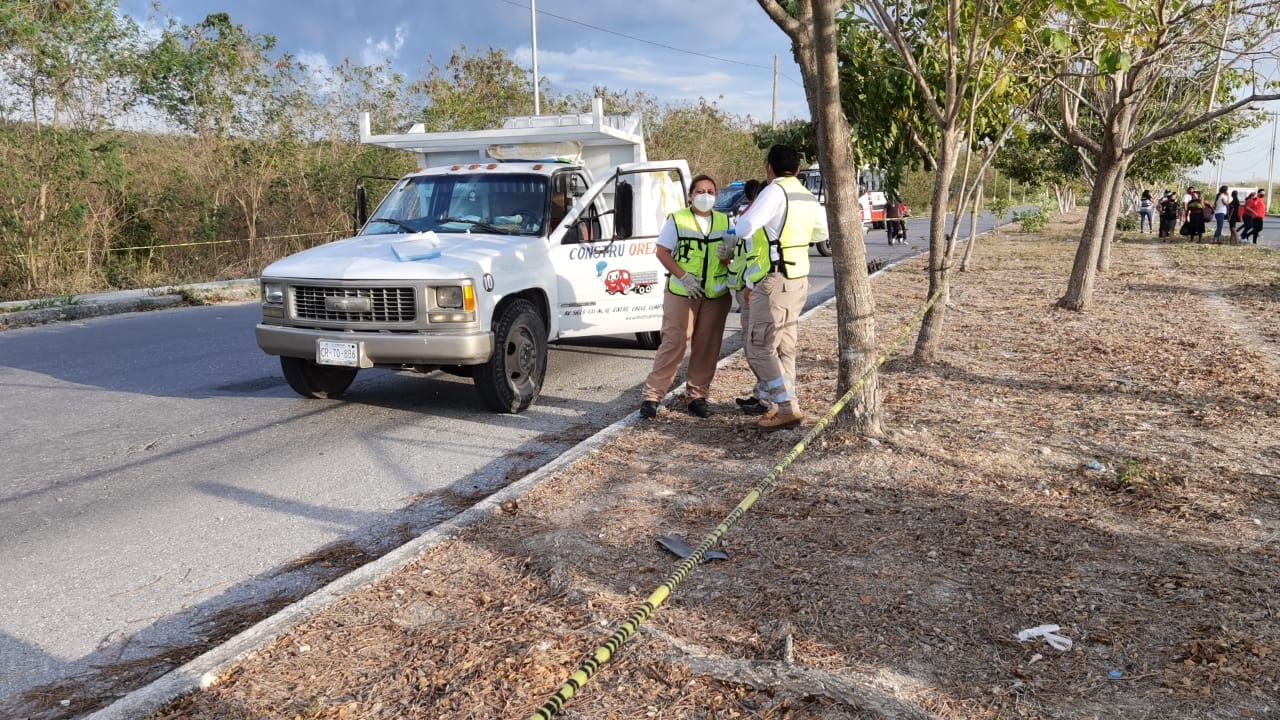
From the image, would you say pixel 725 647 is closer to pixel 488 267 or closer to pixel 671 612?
pixel 671 612

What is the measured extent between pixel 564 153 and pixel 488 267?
3.12 metres

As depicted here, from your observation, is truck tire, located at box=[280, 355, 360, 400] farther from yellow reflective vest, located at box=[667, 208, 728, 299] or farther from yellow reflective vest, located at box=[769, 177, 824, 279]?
yellow reflective vest, located at box=[769, 177, 824, 279]

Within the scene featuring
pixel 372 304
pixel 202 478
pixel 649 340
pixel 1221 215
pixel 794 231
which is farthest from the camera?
pixel 1221 215

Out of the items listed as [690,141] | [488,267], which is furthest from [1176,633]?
[690,141]

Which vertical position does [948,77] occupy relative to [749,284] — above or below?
above

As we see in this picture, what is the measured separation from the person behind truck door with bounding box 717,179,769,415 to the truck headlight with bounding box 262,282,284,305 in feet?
11.0

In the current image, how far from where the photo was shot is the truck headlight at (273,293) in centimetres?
741

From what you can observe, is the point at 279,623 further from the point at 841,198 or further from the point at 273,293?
the point at 273,293

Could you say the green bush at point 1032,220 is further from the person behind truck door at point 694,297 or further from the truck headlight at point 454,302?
the truck headlight at point 454,302

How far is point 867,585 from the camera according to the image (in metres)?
3.93

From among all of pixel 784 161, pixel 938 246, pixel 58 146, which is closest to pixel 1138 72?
pixel 938 246

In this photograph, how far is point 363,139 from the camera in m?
9.93

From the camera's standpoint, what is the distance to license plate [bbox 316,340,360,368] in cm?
699

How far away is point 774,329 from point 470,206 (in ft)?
10.9
